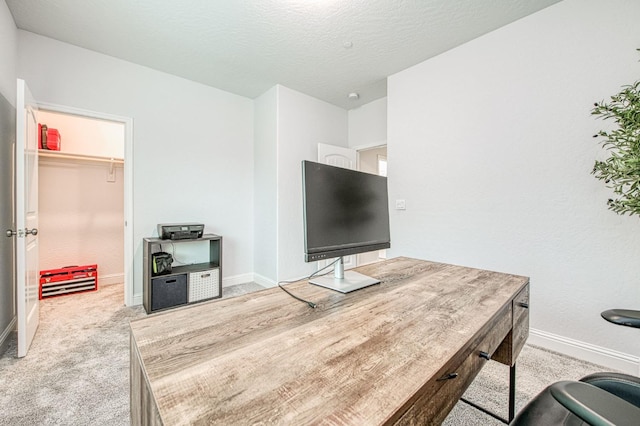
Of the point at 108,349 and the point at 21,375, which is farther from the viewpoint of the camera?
the point at 108,349

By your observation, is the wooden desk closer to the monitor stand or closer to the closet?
the monitor stand

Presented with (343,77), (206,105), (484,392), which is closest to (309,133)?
(343,77)

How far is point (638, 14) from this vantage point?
5.78 feet

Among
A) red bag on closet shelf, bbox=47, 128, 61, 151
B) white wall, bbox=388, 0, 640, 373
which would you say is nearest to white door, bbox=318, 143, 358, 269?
white wall, bbox=388, 0, 640, 373

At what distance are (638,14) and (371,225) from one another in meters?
2.35

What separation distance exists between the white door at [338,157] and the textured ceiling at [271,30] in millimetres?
1019

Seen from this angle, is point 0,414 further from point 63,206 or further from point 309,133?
point 309,133

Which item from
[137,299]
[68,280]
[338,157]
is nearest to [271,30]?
[338,157]

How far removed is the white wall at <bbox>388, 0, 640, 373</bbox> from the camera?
186 centimetres

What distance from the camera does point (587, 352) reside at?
1.93m

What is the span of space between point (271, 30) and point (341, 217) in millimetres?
2150

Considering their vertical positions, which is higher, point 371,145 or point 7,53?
point 7,53

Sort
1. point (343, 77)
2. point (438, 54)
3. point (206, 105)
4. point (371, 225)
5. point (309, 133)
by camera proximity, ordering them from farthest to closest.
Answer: point (309, 133) < point (206, 105) < point (343, 77) < point (438, 54) < point (371, 225)

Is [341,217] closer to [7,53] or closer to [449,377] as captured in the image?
[449,377]
